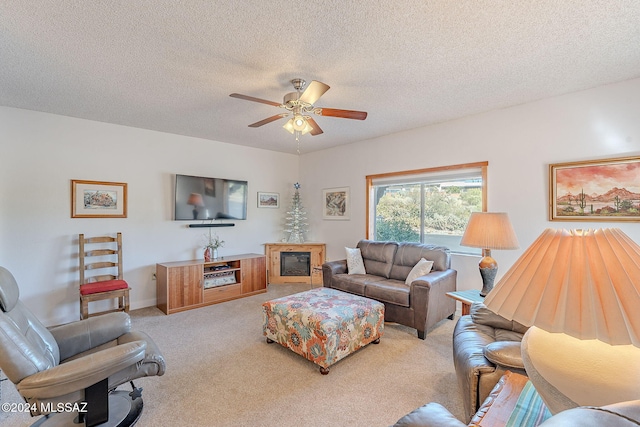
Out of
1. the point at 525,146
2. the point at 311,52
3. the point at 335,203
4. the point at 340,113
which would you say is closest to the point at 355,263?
the point at 335,203

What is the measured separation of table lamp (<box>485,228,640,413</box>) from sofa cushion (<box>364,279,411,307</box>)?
2321 mm

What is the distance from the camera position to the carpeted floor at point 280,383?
1915mm

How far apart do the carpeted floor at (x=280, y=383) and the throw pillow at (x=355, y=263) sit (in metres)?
1.04

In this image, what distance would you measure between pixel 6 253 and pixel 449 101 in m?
5.46

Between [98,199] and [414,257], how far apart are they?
4.43 metres

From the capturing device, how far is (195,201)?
4594 mm

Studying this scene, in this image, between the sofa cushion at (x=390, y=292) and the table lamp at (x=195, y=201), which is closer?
the sofa cushion at (x=390, y=292)

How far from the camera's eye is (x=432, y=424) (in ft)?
2.73

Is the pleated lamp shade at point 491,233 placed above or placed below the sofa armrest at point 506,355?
above

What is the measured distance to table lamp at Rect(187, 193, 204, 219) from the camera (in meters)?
4.55

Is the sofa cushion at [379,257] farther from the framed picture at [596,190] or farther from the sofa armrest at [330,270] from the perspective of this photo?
the framed picture at [596,190]

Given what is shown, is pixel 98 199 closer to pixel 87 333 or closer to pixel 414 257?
pixel 87 333

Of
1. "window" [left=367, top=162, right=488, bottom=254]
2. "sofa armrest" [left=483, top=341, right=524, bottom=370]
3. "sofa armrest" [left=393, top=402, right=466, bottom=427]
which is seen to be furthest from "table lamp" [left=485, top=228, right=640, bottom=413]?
"window" [left=367, top=162, right=488, bottom=254]

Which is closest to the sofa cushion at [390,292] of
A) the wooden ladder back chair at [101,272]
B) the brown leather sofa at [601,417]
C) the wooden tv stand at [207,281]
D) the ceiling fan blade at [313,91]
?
the wooden tv stand at [207,281]
